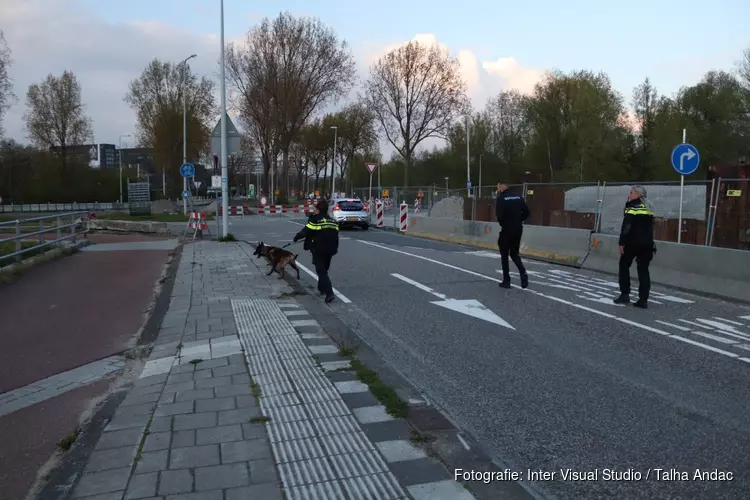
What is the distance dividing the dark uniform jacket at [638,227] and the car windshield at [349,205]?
20.7m

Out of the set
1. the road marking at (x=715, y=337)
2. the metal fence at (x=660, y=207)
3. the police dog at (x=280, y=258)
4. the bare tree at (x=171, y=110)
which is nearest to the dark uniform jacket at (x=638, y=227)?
the road marking at (x=715, y=337)

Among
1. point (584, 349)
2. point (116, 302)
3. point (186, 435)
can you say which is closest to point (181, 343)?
point (186, 435)

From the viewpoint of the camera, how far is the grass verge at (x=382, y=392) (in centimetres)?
467

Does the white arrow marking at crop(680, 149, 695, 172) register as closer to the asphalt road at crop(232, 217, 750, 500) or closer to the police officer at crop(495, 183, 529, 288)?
the asphalt road at crop(232, 217, 750, 500)

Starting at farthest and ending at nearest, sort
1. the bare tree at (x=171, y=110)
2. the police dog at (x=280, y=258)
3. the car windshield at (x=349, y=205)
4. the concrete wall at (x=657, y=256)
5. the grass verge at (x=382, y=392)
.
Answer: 1. the bare tree at (x=171, y=110)
2. the car windshield at (x=349, y=205)
3. the police dog at (x=280, y=258)
4. the concrete wall at (x=657, y=256)
5. the grass verge at (x=382, y=392)

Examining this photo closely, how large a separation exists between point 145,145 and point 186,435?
61.4 m

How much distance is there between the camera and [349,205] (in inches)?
1156

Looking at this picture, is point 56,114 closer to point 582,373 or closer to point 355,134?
point 355,134

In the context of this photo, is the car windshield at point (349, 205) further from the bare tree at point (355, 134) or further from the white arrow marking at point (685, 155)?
the bare tree at point (355, 134)

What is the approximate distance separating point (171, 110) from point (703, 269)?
5247 centimetres

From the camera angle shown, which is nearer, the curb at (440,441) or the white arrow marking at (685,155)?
the curb at (440,441)

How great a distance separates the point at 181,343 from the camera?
23.3 feet

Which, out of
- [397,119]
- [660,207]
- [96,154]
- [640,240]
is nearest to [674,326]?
[640,240]

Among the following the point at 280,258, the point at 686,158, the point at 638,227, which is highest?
the point at 686,158
